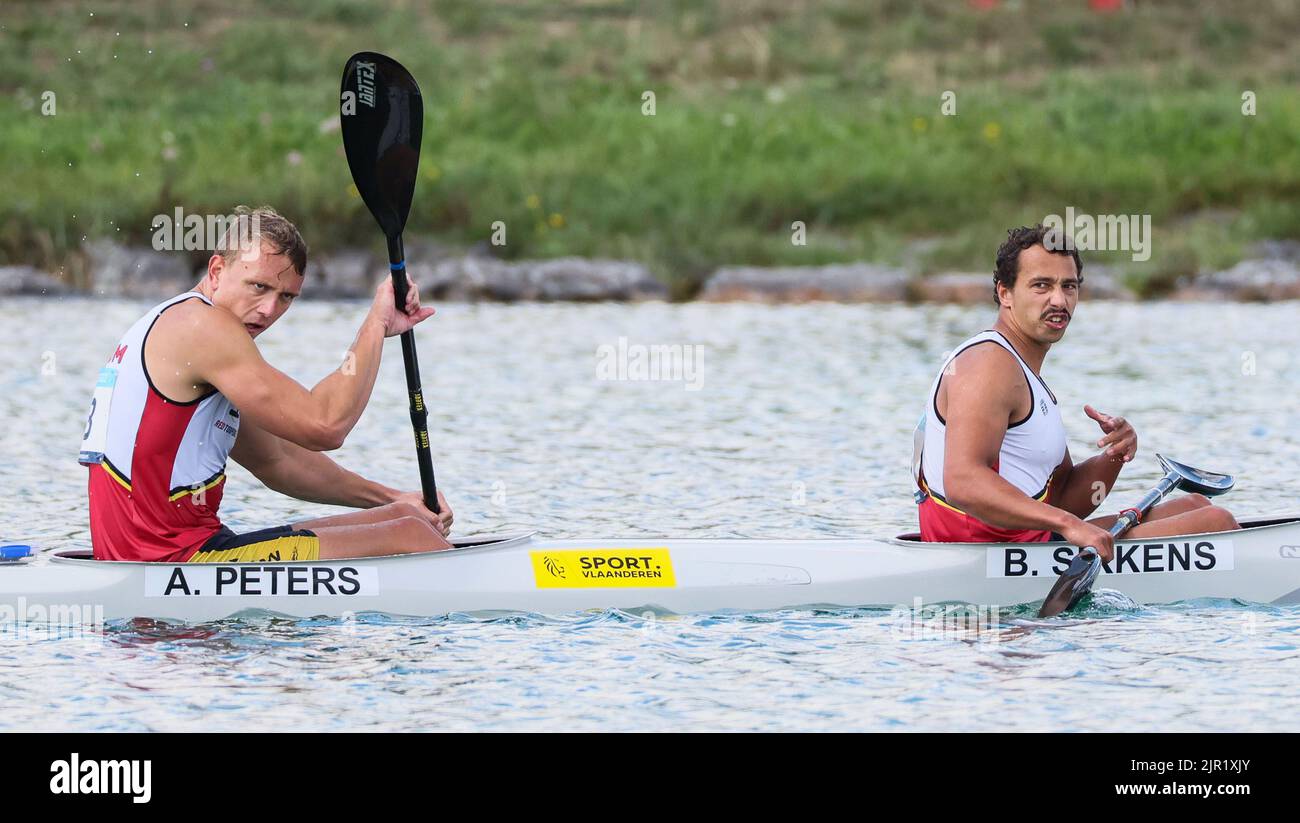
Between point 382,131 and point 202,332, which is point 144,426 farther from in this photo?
point 382,131

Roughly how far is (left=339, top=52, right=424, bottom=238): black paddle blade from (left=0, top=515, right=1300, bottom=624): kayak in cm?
160

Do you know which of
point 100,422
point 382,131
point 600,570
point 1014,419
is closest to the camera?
point 100,422

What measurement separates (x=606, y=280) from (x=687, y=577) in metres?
13.2

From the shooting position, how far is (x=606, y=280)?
68.3ft

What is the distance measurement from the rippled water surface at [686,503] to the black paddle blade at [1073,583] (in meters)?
0.09

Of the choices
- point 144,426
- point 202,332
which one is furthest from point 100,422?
point 202,332

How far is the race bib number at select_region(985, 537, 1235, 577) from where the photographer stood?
7664mm

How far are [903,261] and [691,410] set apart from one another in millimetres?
7440

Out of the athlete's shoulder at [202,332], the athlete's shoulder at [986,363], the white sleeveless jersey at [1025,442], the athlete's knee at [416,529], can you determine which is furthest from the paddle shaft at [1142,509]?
the athlete's shoulder at [202,332]

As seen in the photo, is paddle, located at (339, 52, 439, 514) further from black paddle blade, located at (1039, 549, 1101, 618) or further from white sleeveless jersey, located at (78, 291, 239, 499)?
black paddle blade, located at (1039, 549, 1101, 618)
